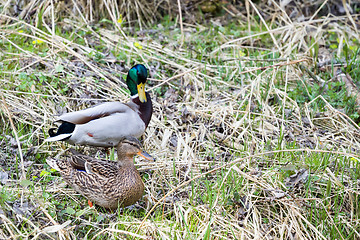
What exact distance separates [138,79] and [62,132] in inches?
34.8

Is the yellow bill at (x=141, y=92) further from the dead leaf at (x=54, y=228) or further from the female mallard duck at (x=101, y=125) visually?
the dead leaf at (x=54, y=228)

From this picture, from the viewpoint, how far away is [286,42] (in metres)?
6.18

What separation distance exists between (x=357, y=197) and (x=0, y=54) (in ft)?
13.0

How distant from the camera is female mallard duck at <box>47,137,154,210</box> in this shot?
386cm

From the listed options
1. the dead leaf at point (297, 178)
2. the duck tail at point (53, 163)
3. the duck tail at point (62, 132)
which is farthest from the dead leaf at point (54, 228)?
the dead leaf at point (297, 178)

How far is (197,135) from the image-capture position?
188 inches

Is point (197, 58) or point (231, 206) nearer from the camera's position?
point (231, 206)

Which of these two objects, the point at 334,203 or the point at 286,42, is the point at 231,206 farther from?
the point at 286,42

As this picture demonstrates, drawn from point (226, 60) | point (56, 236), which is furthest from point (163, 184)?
point (226, 60)

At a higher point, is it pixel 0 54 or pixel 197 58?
pixel 0 54

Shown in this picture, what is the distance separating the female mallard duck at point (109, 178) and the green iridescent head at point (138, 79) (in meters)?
0.87

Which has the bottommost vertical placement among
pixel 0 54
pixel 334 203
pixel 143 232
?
pixel 334 203

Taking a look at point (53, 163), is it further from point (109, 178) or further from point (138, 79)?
point (138, 79)

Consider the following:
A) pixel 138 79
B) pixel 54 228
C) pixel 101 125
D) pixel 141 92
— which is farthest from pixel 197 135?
pixel 54 228
